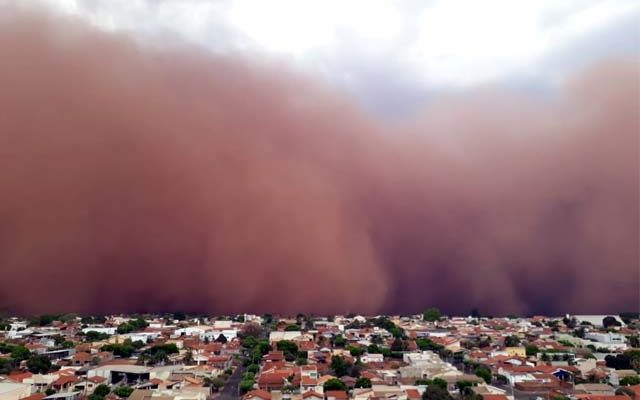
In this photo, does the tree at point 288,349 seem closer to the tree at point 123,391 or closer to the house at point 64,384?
the tree at point 123,391

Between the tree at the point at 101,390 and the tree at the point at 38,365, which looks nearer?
the tree at the point at 101,390

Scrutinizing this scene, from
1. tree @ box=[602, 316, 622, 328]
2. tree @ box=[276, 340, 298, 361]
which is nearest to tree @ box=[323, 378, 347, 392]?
tree @ box=[276, 340, 298, 361]

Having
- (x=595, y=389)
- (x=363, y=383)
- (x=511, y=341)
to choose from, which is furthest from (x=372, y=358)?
(x=595, y=389)

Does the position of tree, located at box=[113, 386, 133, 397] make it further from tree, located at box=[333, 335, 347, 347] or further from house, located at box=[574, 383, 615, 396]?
house, located at box=[574, 383, 615, 396]

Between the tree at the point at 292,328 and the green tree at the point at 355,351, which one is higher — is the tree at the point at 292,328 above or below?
above

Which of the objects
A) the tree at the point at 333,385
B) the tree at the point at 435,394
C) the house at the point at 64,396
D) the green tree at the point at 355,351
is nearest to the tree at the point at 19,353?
the house at the point at 64,396
